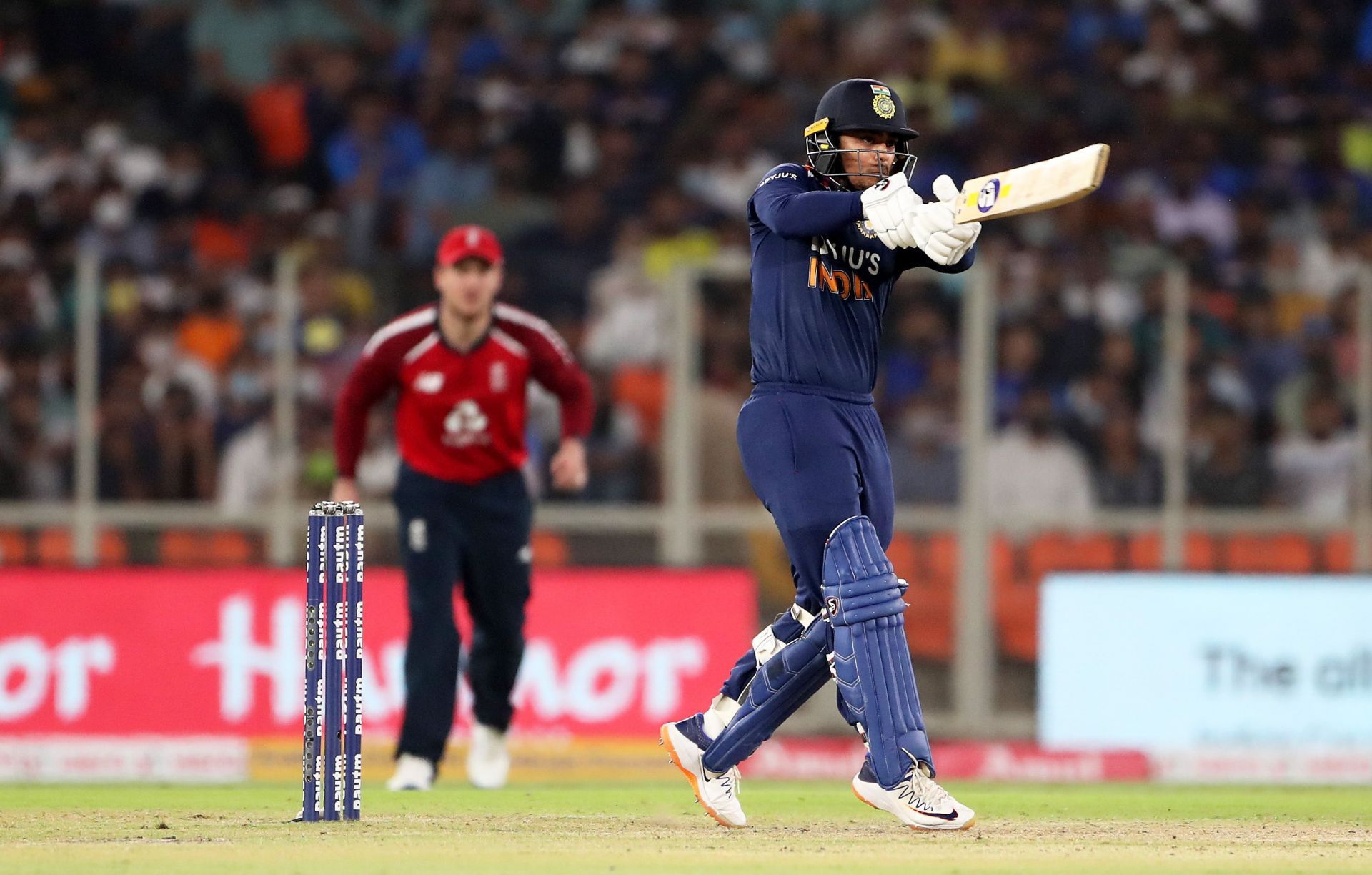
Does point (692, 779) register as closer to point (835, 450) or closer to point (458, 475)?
point (835, 450)

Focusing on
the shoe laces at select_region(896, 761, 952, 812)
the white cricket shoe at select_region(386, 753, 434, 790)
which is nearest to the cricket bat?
the shoe laces at select_region(896, 761, 952, 812)

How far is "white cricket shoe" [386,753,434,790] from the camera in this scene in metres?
8.41

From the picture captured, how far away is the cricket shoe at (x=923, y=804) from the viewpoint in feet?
19.6

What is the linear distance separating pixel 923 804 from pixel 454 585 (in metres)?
3.09

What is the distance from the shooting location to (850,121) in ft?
20.0

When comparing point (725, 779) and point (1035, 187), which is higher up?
point (1035, 187)

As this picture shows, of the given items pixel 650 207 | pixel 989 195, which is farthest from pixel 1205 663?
pixel 989 195

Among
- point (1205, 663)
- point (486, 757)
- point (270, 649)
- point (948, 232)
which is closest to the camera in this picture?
point (948, 232)

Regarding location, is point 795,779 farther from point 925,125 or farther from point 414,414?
point 925,125

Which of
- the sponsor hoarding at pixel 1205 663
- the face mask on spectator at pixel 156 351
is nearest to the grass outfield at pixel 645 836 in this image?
the sponsor hoarding at pixel 1205 663

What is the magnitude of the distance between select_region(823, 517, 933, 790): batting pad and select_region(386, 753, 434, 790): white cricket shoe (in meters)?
2.93

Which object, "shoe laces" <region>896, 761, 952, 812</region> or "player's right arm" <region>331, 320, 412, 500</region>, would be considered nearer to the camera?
"shoe laces" <region>896, 761, 952, 812</region>

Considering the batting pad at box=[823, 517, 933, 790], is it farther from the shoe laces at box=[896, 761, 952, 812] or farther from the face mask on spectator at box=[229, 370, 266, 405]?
the face mask on spectator at box=[229, 370, 266, 405]

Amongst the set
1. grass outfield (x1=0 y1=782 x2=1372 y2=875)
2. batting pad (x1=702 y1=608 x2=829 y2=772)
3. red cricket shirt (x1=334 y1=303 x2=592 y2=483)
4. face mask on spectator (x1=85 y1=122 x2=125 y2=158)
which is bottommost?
grass outfield (x1=0 y1=782 x2=1372 y2=875)
